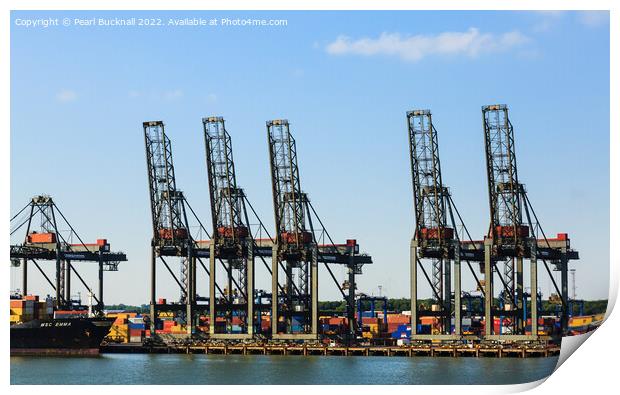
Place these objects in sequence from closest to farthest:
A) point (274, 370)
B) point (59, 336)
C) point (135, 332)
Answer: point (274, 370)
point (59, 336)
point (135, 332)

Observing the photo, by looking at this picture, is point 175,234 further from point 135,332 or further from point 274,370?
point 274,370

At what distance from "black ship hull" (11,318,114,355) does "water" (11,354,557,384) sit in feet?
7.29

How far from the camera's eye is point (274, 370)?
5325 cm

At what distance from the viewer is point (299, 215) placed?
69375mm

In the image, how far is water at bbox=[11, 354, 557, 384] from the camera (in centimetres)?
4750

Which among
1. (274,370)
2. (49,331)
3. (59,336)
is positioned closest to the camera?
(274,370)

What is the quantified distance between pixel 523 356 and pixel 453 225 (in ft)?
26.8

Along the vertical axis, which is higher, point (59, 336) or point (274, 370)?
point (59, 336)

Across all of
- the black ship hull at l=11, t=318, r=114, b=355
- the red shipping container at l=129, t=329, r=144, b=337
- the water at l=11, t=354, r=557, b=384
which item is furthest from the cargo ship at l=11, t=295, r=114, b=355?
the red shipping container at l=129, t=329, r=144, b=337

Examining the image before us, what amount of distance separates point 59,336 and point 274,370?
18.3 m

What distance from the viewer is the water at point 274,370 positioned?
47500 millimetres

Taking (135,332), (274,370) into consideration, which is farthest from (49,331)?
(274,370)

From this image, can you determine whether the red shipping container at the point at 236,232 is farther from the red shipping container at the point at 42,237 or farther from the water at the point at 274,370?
the red shipping container at the point at 42,237
